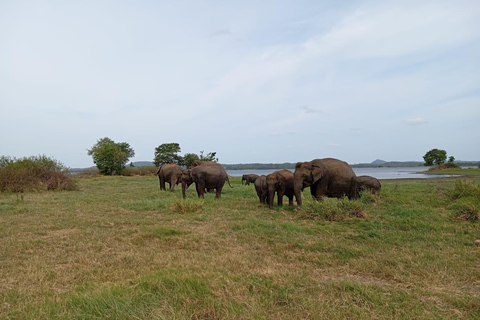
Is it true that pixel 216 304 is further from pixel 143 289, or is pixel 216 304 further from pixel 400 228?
pixel 400 228

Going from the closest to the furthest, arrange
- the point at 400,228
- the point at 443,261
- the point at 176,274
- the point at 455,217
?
1. the point at 176,274
2. the point at 443,261
3. the point at 400,228
4. the point at 455,217

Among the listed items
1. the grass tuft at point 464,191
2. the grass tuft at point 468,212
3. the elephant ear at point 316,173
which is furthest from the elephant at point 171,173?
the grass tuft at point 468,212

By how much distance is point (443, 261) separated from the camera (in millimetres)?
4957

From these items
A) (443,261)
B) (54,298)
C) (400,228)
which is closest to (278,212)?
(400,228)

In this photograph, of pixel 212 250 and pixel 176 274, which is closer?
pixel 176 274

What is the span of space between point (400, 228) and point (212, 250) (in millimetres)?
4863

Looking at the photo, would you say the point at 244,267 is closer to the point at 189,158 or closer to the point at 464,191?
the point at 464,191

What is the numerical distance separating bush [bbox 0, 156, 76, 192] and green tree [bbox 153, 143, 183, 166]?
34.6m

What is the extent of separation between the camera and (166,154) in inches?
2312

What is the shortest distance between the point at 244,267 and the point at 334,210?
4.83 metres

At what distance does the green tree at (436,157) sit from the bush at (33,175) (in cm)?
7446

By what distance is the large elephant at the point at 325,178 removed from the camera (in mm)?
10570

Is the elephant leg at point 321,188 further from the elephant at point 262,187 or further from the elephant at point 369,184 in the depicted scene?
the elephant at point 369,184

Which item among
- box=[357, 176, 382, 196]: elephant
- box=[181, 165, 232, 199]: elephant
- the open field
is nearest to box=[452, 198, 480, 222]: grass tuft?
the open field
